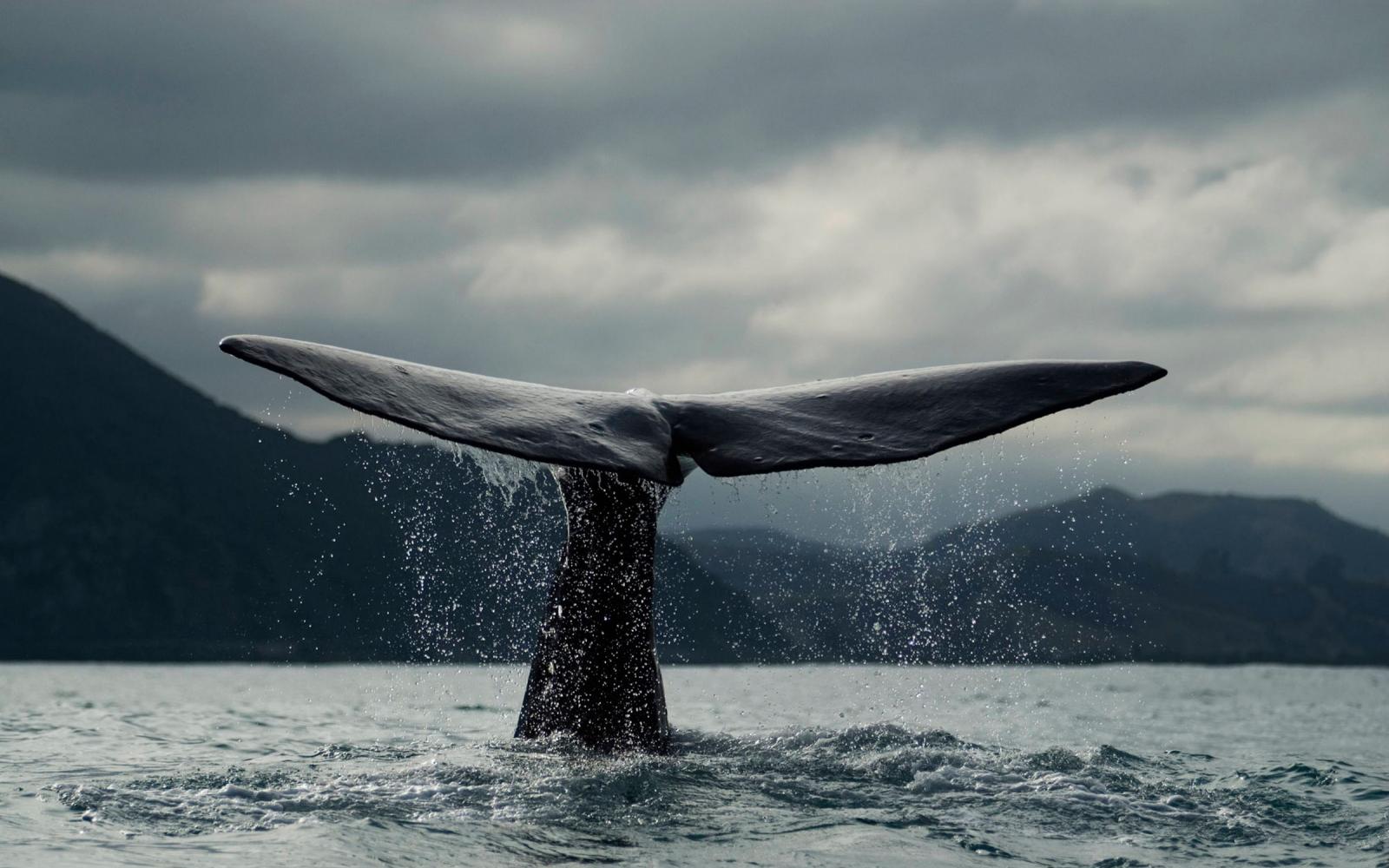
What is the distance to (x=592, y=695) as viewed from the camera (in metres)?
7.00

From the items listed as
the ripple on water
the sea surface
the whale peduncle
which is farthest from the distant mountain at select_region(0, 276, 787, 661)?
the whale peduncle

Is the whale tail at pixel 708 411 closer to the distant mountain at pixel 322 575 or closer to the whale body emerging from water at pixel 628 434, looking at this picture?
the whale body emerging from water at pixel 628 434

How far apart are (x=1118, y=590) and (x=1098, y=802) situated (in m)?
104

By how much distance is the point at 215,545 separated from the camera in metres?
98.8

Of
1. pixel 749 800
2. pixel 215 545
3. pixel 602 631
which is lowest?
pixel 749 800

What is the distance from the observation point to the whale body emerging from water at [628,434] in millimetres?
5668

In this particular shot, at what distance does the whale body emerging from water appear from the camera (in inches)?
223

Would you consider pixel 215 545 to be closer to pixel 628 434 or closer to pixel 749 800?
pixel 749 800

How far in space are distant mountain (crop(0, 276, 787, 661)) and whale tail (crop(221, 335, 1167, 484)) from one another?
69.0 meters

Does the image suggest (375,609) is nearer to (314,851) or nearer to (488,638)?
(488,638)

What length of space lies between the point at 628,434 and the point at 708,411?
0.63 metres

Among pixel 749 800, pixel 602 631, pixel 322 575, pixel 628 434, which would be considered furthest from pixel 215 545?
pixel 628 434

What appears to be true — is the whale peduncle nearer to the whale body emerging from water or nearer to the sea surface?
the whale body emerging from water

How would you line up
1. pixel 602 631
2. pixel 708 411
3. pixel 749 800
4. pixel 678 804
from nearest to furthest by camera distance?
pixel 678 804, pixel 708 411, pixel 749 800, pixel 602 631
